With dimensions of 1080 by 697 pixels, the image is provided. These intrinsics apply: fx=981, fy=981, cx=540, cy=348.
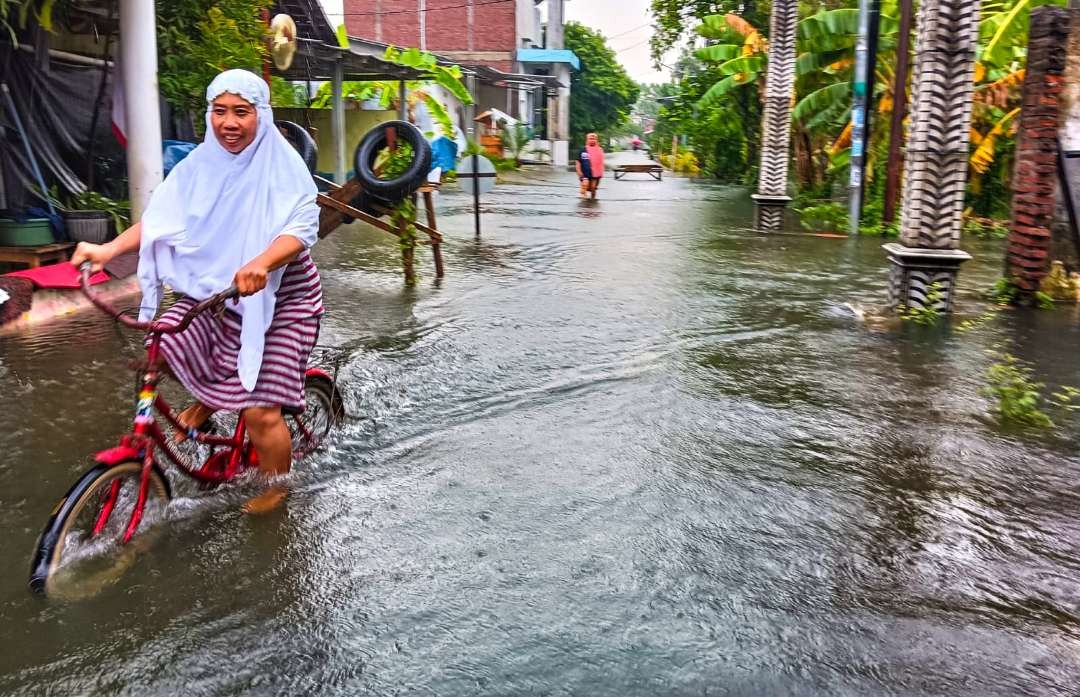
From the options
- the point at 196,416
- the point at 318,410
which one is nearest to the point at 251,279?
the point at 196,416

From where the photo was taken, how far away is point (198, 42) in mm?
10867

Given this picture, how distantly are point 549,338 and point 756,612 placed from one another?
451 centimetres

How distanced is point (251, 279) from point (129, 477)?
0.84 metres

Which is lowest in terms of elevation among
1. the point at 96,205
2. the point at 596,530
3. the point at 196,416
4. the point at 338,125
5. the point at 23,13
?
the point at 596,530

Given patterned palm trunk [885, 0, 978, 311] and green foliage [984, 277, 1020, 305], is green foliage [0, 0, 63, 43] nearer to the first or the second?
patterned palm trunk [885, 0, 978, 311]

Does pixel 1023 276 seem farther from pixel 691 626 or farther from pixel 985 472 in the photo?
pixel 691 626

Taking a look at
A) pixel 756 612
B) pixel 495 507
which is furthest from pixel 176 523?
pixel 756 612

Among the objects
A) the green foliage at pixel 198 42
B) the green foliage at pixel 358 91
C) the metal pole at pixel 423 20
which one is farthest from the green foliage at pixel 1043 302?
the metal pole at pixel 423 20

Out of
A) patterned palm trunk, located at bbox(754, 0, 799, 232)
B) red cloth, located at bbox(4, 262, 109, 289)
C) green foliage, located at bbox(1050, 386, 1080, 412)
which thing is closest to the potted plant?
red cloth, located at bbox(4, 262, 109, 289)

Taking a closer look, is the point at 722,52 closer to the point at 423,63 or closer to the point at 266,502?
the point at 423,63

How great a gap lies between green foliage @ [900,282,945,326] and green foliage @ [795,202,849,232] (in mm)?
8130

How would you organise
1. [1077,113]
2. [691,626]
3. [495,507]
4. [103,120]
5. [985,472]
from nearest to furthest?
[691,626], [495,507], [985,472], [1077,113], [103,120]

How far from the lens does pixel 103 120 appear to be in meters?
10.8

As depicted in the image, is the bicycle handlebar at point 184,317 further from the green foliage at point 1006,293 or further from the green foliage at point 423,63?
the green foliage at point 423,63
